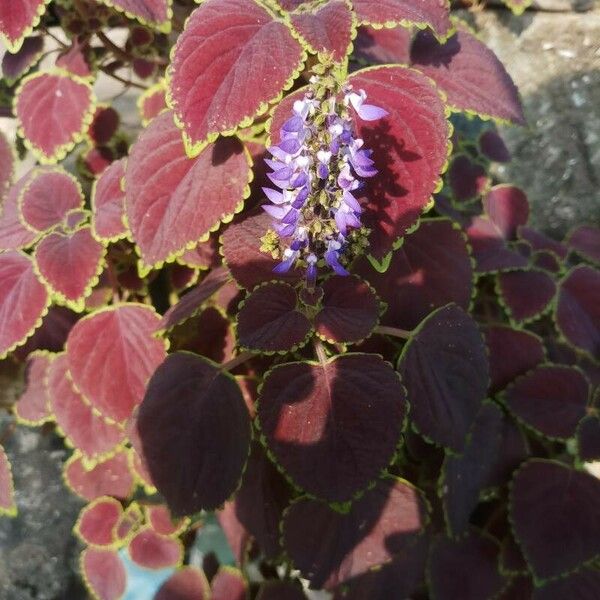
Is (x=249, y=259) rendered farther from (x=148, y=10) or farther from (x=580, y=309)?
(x=580, y=309)

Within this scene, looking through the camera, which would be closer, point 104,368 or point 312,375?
point 312,375

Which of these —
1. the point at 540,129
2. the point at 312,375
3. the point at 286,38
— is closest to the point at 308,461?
the point at 312,375

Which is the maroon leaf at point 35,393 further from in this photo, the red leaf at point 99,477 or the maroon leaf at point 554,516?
the maroon leaf at point 554,516

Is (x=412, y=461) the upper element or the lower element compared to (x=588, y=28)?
lower

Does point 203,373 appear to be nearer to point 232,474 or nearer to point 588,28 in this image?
point 232,474

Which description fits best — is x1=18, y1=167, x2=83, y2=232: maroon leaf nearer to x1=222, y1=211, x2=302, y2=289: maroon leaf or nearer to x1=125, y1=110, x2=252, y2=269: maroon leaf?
x1=125, y1=110, x2=252, y2=269: maroon leaf

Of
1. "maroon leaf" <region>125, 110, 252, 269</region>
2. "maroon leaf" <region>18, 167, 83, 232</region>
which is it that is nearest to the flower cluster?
"maroon leaf" <region>125, 110, 252, 269</region>
